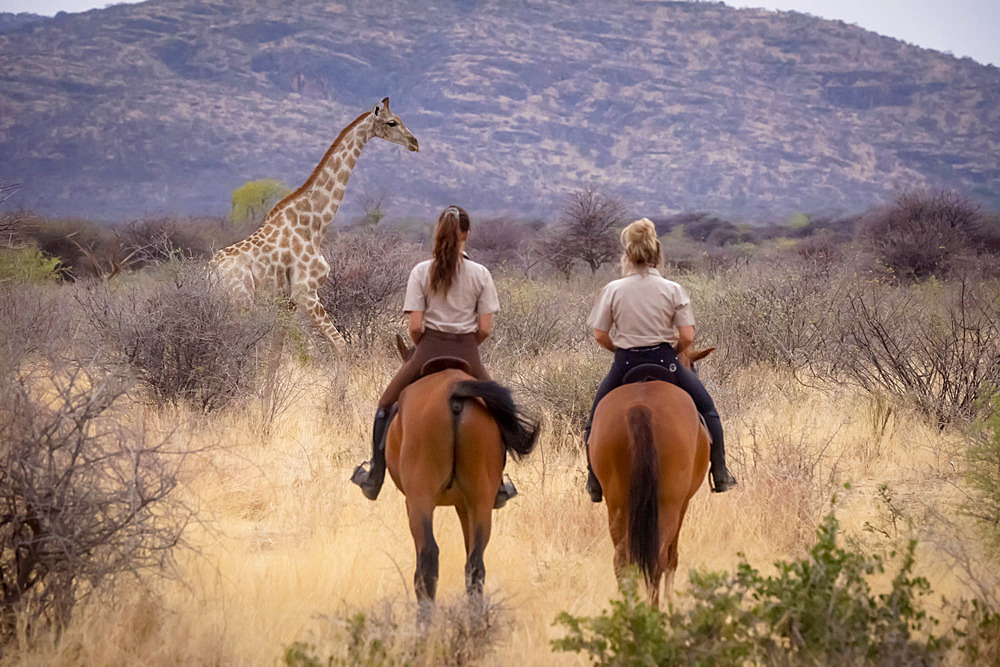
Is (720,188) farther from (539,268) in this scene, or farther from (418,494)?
(418,494)

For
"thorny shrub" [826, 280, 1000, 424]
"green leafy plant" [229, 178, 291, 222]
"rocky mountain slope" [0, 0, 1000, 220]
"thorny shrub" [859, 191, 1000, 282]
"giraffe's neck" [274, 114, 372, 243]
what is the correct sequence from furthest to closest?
"rocky mountain slope" [0, 0, 1000, 220]
"green leafy plant" [229, 178, 291, 222]
"thorny shrub" [859, 191, 1000, 282]
"giraffe's neck" [274, 114, 372, 243]
"thorny shrub" [826, 280, 1000, 424]

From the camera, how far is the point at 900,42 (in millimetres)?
121750

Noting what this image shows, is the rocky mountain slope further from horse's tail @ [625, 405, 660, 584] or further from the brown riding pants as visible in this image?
horse's tail @ [625, 405, 660, 584]

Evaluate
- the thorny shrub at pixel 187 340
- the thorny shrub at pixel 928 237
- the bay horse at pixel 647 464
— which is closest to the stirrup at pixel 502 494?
the bay horse at pixel 647 464

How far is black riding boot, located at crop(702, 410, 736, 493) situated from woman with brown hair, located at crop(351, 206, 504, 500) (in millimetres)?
1050

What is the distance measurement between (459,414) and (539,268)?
→ 67.2 feet

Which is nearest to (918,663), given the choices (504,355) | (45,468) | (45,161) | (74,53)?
(45,468)

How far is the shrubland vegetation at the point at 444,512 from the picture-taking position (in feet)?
11.6

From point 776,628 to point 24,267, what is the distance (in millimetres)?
14899

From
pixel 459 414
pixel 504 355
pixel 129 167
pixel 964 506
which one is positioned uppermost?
pixel 459 414

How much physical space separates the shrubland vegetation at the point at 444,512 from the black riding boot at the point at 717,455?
21.4 inches

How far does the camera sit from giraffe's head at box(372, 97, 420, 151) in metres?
11.1

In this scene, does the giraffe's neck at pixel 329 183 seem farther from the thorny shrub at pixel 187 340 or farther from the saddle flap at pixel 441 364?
the saddle flap at pixel 441 364

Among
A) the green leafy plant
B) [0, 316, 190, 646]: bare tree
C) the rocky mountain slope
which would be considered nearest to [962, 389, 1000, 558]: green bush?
[0, 316, 190, 646]: bare tree
